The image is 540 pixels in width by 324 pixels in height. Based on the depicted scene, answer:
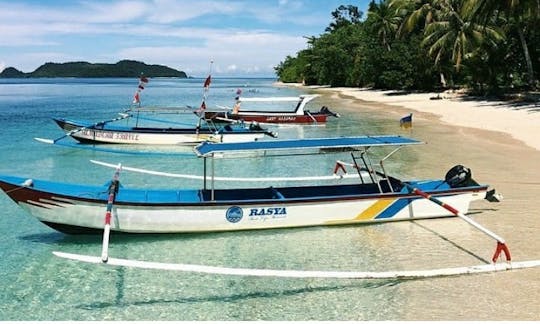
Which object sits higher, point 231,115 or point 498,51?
point 498,51

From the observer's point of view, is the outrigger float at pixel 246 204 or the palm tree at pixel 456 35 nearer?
the outrigger float at pixel 246 204

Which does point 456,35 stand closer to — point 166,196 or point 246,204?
point 246,204

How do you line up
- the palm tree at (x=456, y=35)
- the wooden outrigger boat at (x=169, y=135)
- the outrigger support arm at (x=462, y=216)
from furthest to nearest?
the palm tree at (x=456, y=35) < the wooden outrigger boat at (x=169, y=135) < the outrigger support arm at (x=462, y=216)

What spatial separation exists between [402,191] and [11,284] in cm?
724

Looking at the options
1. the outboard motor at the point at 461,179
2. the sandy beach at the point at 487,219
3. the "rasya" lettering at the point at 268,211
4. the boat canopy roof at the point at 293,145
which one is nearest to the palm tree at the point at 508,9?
the sandy beach at the point at 487,219

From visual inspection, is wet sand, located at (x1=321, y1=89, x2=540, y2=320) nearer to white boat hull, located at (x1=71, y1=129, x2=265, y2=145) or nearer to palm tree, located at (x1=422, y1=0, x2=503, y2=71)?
white boat hull, located at (x1=71, y1=129, x2=265, y2=145)

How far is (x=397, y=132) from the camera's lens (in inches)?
1041

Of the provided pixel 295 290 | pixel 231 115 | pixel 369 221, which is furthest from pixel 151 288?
pixel 231 115

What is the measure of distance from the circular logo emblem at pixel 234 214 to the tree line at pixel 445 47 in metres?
24.7

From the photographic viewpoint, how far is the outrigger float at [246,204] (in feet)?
28.9

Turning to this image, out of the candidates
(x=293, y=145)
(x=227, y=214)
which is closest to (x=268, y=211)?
Answer: (x=227, y=214)

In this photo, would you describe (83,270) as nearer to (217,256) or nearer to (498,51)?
(217,256)

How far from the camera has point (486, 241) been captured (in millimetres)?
9508

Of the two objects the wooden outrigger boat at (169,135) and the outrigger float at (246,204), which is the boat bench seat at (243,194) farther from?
the wooden outrigger boat at (169,135)
